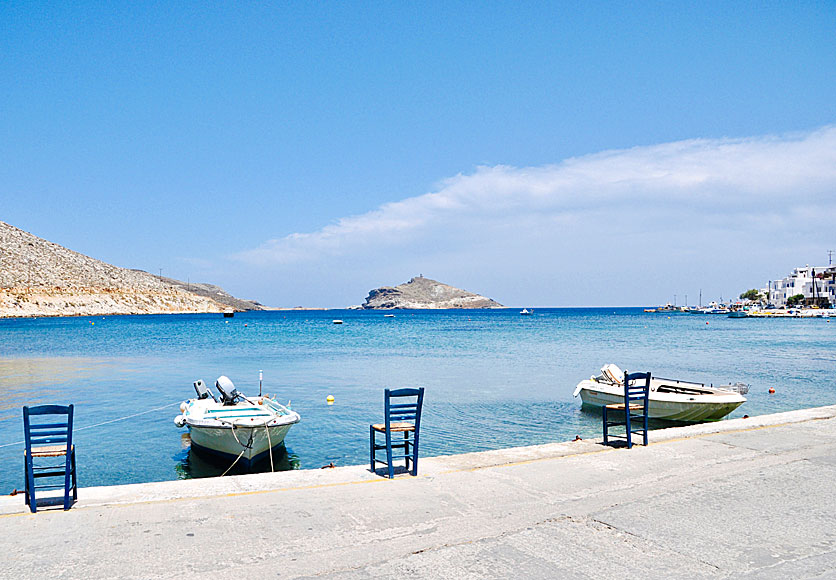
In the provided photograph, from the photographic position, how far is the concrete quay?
5398 millimetres

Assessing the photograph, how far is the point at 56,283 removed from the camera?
134125mm

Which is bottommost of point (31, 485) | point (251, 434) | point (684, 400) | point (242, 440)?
point (684, 400)

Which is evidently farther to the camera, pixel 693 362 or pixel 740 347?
pixel 740 347

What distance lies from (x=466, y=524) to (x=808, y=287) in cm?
18446

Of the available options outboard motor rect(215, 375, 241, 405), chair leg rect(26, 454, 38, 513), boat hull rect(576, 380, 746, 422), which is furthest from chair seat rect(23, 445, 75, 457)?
boat hull rect(576, 380, 746, 422)

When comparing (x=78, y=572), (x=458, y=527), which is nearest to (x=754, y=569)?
(x=458, y=527)

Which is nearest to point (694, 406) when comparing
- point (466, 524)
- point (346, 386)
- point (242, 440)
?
point (242, 440)

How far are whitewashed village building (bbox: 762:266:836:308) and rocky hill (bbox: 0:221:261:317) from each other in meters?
165

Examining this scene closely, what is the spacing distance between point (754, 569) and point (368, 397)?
821 inches

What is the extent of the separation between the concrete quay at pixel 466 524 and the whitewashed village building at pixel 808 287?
171m

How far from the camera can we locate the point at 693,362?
40.7 metres

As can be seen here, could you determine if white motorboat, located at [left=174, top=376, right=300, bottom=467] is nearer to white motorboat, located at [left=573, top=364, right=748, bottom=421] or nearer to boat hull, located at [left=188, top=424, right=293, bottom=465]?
boat hull, located at [left=188, top=424, right=293, bottom=465]

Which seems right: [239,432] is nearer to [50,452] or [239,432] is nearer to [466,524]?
[50,452]

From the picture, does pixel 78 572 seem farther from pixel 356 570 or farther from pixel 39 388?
pixel 39 388
